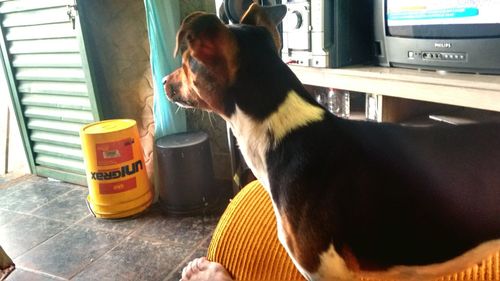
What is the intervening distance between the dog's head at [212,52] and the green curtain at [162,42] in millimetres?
1345

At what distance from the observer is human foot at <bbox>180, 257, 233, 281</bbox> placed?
1227mm

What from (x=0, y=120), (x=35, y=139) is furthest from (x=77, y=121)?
(x=0, y=120)

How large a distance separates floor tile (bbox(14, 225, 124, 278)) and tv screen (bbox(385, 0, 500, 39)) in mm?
1830

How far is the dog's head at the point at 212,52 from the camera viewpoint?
852 mm

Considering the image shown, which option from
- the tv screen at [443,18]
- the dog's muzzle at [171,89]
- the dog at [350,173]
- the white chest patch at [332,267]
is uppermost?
the tv screen at [443,18]

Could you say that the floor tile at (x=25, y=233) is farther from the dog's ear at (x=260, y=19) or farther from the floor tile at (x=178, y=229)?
the dog's ear at (x=260, y=19)

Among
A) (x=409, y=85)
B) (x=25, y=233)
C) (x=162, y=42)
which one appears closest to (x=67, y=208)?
(x=25, y=233)

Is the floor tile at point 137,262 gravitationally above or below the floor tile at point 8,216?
below

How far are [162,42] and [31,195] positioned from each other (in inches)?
63.9

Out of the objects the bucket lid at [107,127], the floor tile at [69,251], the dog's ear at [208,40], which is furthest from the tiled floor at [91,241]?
the dog's ear at [208,40]

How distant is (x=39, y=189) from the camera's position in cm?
298

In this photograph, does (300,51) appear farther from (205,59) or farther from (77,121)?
(77,121)

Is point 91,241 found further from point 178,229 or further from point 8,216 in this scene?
point 8,216

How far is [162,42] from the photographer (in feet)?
7.57
